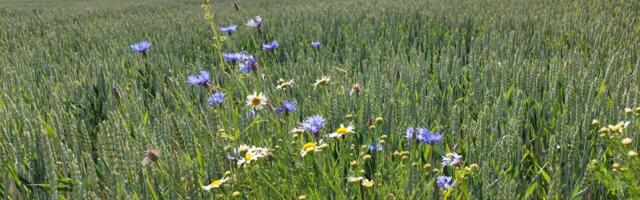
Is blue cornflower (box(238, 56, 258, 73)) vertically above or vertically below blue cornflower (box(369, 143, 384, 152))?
above

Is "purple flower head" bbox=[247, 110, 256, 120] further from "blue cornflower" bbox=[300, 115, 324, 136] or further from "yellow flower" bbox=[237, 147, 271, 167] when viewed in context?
"yellow flower" bbox=[237, 147, 271, 167]

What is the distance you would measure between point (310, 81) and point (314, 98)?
521 millimetres

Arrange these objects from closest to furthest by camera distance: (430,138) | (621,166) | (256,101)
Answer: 1. (621,166)
2. (430,138)
3. (256,101)

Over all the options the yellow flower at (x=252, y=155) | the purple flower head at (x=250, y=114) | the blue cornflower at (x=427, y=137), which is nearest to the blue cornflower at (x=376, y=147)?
the blue cornflower at (x=427, y=137)

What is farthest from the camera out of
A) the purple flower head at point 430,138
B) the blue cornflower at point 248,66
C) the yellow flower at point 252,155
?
the blue cornflower at point 248,66

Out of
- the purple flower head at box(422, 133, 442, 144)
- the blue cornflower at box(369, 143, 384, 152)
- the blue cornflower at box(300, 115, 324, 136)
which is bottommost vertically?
the blue cornflower at box(369, 143, 384, 152)

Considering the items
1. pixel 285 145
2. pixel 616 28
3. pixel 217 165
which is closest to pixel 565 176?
pixel 285 145

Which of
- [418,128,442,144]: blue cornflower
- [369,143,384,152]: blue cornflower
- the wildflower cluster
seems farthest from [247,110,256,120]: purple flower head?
the wildflower cluster

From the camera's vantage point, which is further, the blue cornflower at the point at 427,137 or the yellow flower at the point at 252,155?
the blue cornflower at the point at 427,137

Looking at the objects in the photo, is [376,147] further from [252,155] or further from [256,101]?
[256,101]

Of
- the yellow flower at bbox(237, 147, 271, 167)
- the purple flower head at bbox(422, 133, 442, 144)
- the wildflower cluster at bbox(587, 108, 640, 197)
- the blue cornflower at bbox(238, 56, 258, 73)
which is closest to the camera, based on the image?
the wildflower cluster at bbox(587, 108, 640, 197)

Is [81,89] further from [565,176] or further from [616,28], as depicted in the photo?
[616,28]

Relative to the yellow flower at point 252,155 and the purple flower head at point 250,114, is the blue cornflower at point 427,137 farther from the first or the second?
the purple flower head at point 250,114

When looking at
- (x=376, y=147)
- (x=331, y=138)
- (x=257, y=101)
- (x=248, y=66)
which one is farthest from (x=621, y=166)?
(x=248, y=66)
